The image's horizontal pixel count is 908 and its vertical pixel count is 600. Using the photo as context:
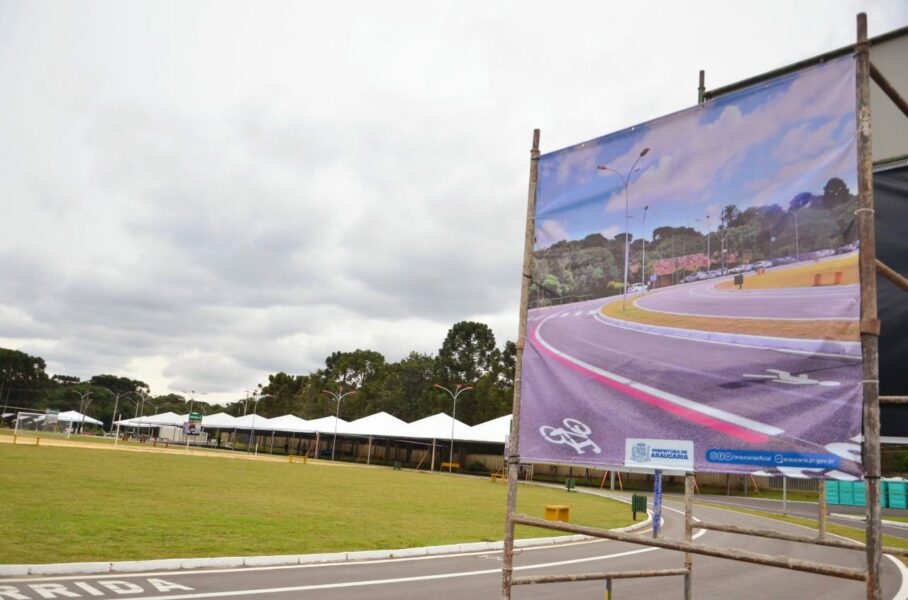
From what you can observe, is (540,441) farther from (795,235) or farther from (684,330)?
(795,235)

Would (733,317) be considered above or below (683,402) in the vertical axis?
above

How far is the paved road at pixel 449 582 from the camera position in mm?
8977

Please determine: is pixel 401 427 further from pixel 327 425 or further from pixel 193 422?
pixel 193 422

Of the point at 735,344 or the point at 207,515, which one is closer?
the point at 735,344

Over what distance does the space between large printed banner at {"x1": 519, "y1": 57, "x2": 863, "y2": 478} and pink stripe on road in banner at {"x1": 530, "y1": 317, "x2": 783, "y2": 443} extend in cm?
1

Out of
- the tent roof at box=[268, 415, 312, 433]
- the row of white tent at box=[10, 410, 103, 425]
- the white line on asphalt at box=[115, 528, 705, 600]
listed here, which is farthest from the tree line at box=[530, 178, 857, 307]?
the row of white tent at box=[10, 410, 103, 425]

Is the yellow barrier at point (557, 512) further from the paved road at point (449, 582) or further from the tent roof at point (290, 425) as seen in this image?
the tent roof at point (290, 425)

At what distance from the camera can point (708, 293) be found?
4.86 m

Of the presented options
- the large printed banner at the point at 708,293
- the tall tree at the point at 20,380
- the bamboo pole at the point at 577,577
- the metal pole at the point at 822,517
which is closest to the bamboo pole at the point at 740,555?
the bamboo pole at the point at 577,577

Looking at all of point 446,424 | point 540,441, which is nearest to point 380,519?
point 540,441

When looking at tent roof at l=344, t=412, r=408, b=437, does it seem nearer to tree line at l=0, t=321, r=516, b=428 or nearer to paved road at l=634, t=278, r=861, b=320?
tree line at l=0, t=321, r=516, b=428

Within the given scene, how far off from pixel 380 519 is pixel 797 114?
16.1 metres

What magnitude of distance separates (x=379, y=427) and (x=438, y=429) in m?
6.38

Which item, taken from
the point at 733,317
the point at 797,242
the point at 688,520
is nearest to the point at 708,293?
the point at 733,317
